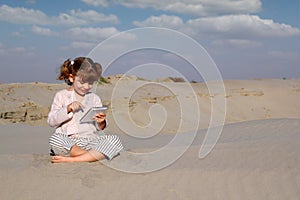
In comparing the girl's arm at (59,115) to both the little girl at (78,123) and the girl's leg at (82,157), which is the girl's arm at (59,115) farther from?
the girl's leg at (82,157)

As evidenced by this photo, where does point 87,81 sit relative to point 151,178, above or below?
above

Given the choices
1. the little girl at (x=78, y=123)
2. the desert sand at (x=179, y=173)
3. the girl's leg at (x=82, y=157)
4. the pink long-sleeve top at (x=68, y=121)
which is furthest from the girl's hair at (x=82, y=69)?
the desert sand at (x=179, y=173)

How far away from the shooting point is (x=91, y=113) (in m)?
4.16

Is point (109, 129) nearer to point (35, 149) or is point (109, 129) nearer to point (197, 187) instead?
point (35, 149)

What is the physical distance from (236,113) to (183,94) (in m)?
2.23

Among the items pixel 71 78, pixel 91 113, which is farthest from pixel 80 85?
pixel 91 113

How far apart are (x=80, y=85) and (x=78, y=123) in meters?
0.42

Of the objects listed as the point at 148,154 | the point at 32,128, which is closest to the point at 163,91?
the point at 32,128

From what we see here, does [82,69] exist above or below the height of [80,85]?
above

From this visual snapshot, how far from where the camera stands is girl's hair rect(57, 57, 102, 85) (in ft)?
13.9

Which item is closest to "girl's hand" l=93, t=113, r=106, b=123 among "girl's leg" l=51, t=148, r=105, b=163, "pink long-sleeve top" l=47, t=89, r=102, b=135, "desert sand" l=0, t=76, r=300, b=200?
"pink long-sleeve top" l=47, t=89, r=102, b=135

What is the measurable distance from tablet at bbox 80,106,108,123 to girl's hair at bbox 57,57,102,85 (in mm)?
365

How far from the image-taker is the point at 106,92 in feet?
52.3

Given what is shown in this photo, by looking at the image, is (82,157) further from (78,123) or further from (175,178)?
(175,178)
